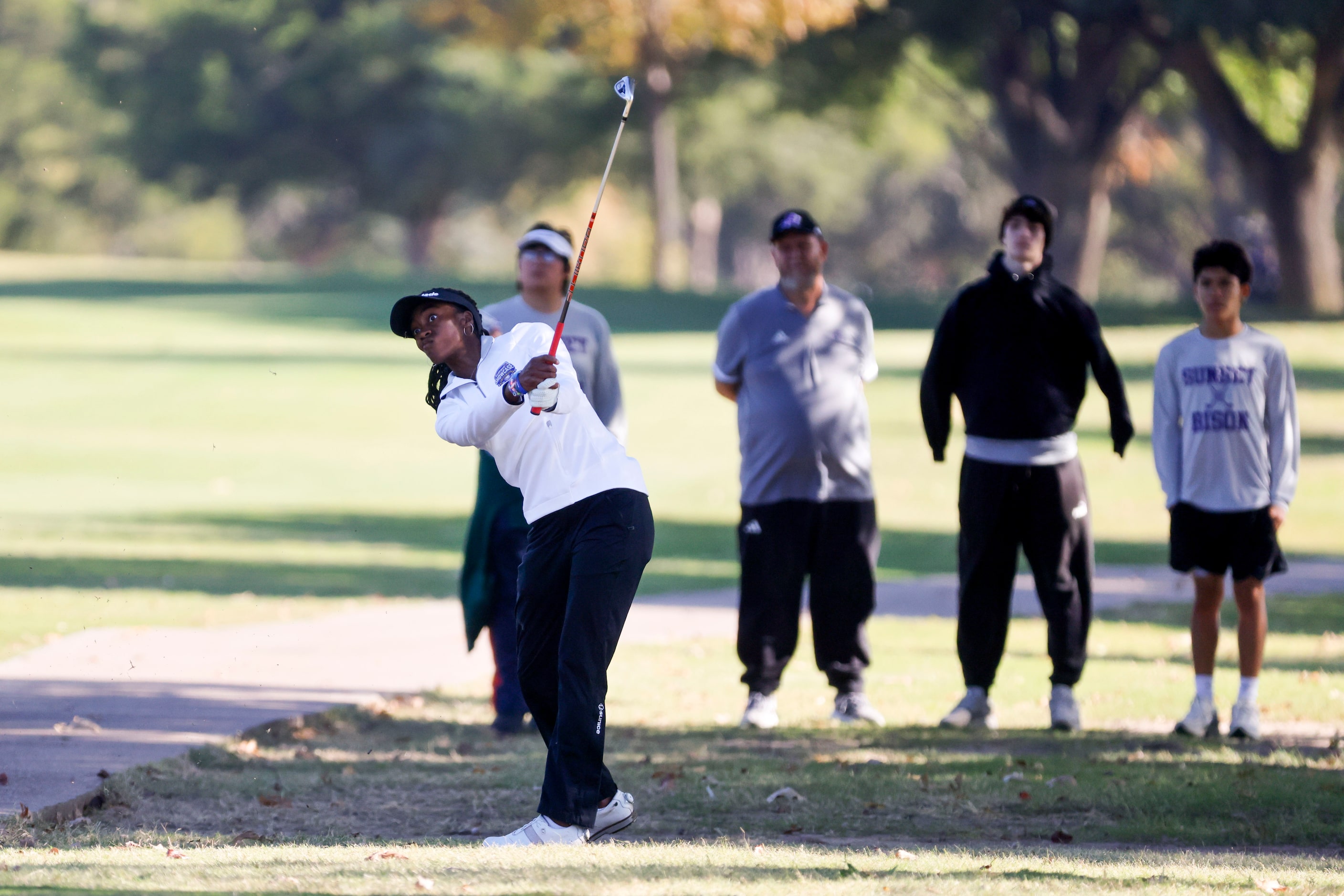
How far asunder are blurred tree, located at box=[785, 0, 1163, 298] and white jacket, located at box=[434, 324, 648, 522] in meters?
31.4

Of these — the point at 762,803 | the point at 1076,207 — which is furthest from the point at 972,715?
the point at 1076,207

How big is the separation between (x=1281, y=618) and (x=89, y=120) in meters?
67.7

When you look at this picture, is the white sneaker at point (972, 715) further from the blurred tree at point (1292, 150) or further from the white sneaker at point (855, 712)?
the blurred tree at point (1292, 150)

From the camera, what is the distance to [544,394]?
17.6ft

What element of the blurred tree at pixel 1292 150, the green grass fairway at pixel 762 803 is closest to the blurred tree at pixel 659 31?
the blurred tree at pixel 1292 150

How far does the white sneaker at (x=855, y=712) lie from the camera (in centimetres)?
839

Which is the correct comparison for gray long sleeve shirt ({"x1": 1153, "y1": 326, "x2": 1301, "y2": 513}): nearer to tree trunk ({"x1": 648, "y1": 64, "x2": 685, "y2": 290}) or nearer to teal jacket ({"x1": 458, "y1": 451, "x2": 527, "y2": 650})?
teal jacket ({"x1": 458, "y1": 451, "x2": 527, "y2": 650})

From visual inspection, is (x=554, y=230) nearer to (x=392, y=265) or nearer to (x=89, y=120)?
(x=89, y=120)

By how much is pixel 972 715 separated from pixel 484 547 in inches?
92.4

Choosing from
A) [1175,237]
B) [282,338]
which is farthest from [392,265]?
[282,338]

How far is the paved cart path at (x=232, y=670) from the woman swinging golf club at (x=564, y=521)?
2041 millimetres

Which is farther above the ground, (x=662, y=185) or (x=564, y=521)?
(x=662, y=185)

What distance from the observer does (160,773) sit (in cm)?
713

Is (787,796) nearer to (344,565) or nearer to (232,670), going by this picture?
(232,670)
